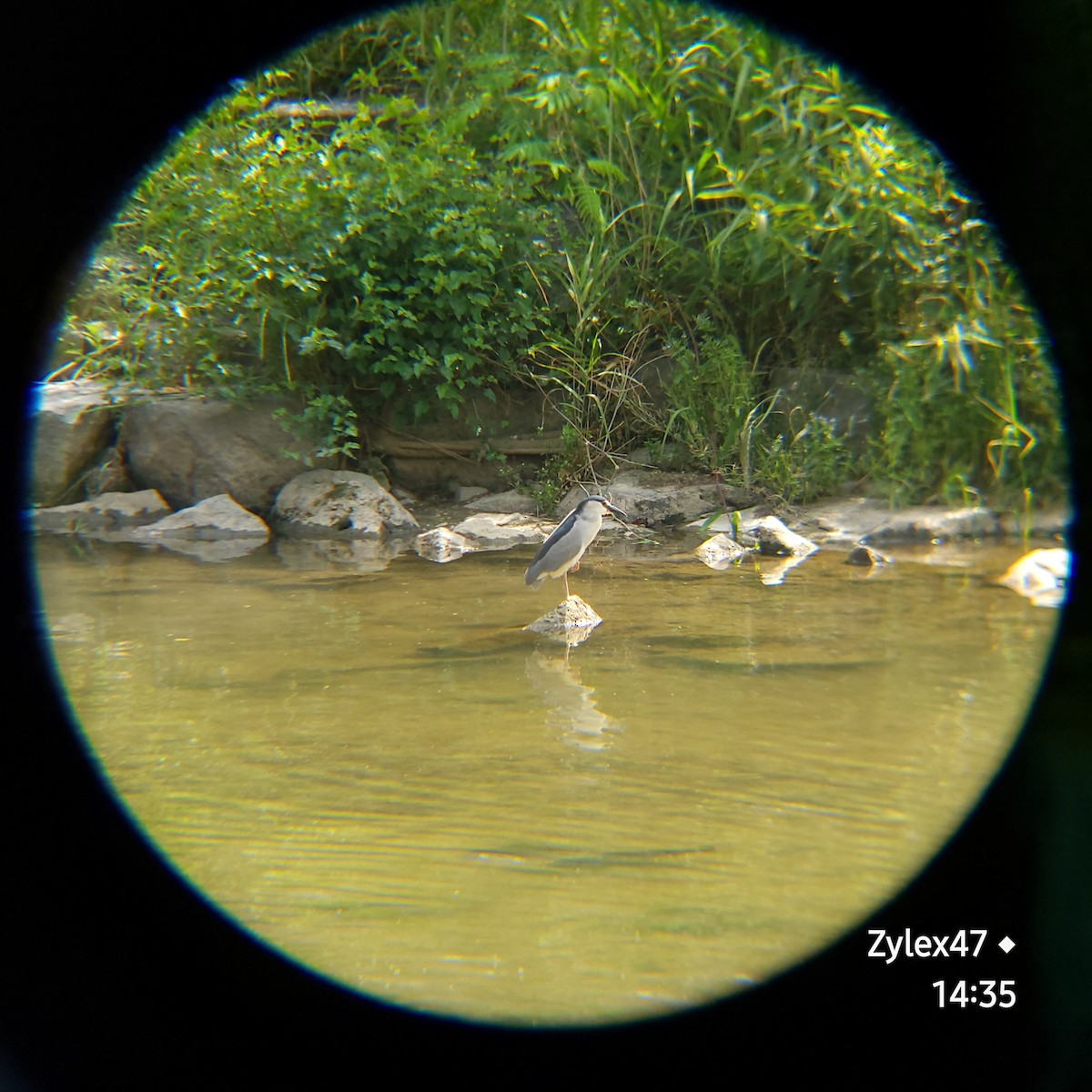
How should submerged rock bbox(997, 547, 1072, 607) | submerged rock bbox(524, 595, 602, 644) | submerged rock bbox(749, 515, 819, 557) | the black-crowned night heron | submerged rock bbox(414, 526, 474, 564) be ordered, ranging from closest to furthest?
submerged rock bbox(524, 595, 602, 644) < submerged rock bbox(997, 547, 1072, 607) < the black-crowned night heron < submerged rock bbox(749, 515, 819, 557) < submerged rock bbox(414, 526, 474, 564)

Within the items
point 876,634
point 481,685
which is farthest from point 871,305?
point 481,685

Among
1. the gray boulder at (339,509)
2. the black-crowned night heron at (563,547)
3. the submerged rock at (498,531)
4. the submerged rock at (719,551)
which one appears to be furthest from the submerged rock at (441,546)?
the submerged rock at (719,551)

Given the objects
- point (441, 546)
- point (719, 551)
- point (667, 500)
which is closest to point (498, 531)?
point (441, 546)

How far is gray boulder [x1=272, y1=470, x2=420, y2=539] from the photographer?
7.23 meters

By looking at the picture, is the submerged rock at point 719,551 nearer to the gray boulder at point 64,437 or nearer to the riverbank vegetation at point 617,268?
the riverbank vegetation at point 617,268

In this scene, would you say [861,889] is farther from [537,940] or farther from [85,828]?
[85,828]

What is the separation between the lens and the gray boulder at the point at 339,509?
23.7ft

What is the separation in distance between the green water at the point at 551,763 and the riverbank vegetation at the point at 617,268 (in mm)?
2032

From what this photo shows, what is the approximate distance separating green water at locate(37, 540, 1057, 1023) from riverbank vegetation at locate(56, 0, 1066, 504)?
2.03 meters

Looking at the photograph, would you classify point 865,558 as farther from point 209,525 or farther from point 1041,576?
point 209,525

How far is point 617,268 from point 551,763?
17.0ft

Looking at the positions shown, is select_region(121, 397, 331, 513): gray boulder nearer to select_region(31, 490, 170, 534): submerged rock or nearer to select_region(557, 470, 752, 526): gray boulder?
select_region(31, 490, 170, 534): submerged rock

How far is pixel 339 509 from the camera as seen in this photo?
7297 mm

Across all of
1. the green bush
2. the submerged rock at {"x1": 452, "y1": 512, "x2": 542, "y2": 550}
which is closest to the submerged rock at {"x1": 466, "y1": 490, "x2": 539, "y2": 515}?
the submerged rock at {"x1": 452, "y1": 512, "x2": 542, "y2": 550}
